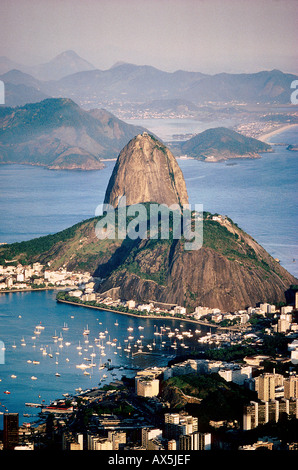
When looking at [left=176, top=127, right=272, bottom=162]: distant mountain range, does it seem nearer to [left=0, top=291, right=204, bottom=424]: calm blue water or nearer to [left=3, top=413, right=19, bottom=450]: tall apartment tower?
[left=0, top=291, right=204, bottom=424]: calm blue water

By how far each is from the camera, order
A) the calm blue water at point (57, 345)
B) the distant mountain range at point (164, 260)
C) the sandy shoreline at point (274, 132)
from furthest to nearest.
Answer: the sandy shoreline at point (274, 132), the distant mountain range at point (164, 260), the calm blue water at point (57, 345)

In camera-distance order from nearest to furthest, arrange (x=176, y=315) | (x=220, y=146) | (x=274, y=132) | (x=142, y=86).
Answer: (x=176, y=315), (x=220, y=146), (x=274, y=132), (x=142, y=86)

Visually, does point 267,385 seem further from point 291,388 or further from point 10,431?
point 10,431

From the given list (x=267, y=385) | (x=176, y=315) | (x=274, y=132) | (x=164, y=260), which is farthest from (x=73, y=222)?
(x=274, y=132)

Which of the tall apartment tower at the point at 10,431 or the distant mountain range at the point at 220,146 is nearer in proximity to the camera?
the tall apartment tower at the point at 10,431

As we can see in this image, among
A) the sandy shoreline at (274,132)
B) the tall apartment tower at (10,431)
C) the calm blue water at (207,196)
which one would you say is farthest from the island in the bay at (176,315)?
the sandy shoreline at (274,132)

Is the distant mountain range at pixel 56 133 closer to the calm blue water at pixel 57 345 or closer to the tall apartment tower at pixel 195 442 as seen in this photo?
Answer: the calm blue water at pixel 57 345
